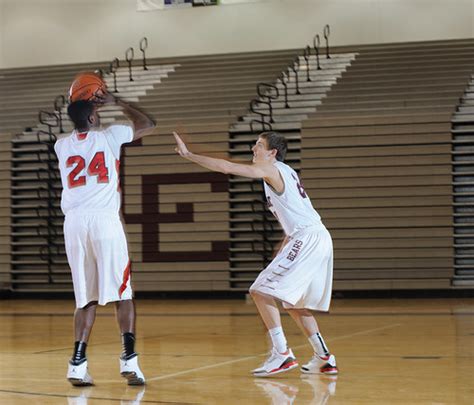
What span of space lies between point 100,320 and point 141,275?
4.41 metres

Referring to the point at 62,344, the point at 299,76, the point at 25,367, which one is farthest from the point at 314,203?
Result: the point at 25,367

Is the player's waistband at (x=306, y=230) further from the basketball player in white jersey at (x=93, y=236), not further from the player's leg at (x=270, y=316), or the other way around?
the basketball player in white jersey at (x=93, y=236)

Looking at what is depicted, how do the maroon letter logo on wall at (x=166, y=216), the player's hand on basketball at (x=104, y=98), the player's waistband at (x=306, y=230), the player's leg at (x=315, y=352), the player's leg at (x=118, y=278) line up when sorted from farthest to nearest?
the maroon letter logo on wall at (x=166, y=216), the player's waistband at (x=306, y=230), the player's leg at (x=315, y=352), the player's hand on basketball at (x=104, y=98), the player's leg at (x=118, y=278)

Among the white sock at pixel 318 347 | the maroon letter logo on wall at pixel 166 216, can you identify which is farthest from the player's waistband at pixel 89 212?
the maroon letter logo on wall at pixel 166 216

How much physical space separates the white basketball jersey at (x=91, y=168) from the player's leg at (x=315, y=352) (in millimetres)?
1452

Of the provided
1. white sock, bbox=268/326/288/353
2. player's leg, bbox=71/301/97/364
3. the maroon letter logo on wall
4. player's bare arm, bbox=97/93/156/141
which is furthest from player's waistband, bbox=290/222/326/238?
the maroon letter logo on wall

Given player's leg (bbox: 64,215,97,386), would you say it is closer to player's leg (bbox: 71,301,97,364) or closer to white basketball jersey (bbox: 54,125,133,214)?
player's leg (bbox: 71,301,97,364)

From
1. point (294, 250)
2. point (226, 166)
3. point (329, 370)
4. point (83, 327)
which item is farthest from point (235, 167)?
point (329, 370)

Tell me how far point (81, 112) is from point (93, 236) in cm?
78

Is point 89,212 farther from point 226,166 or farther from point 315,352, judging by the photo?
point 315,352

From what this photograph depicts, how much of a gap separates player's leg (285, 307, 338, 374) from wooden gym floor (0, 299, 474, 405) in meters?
0.12

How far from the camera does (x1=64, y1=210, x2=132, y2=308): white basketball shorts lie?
537cm

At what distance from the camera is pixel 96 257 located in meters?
5.39

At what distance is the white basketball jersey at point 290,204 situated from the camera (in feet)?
19.7
